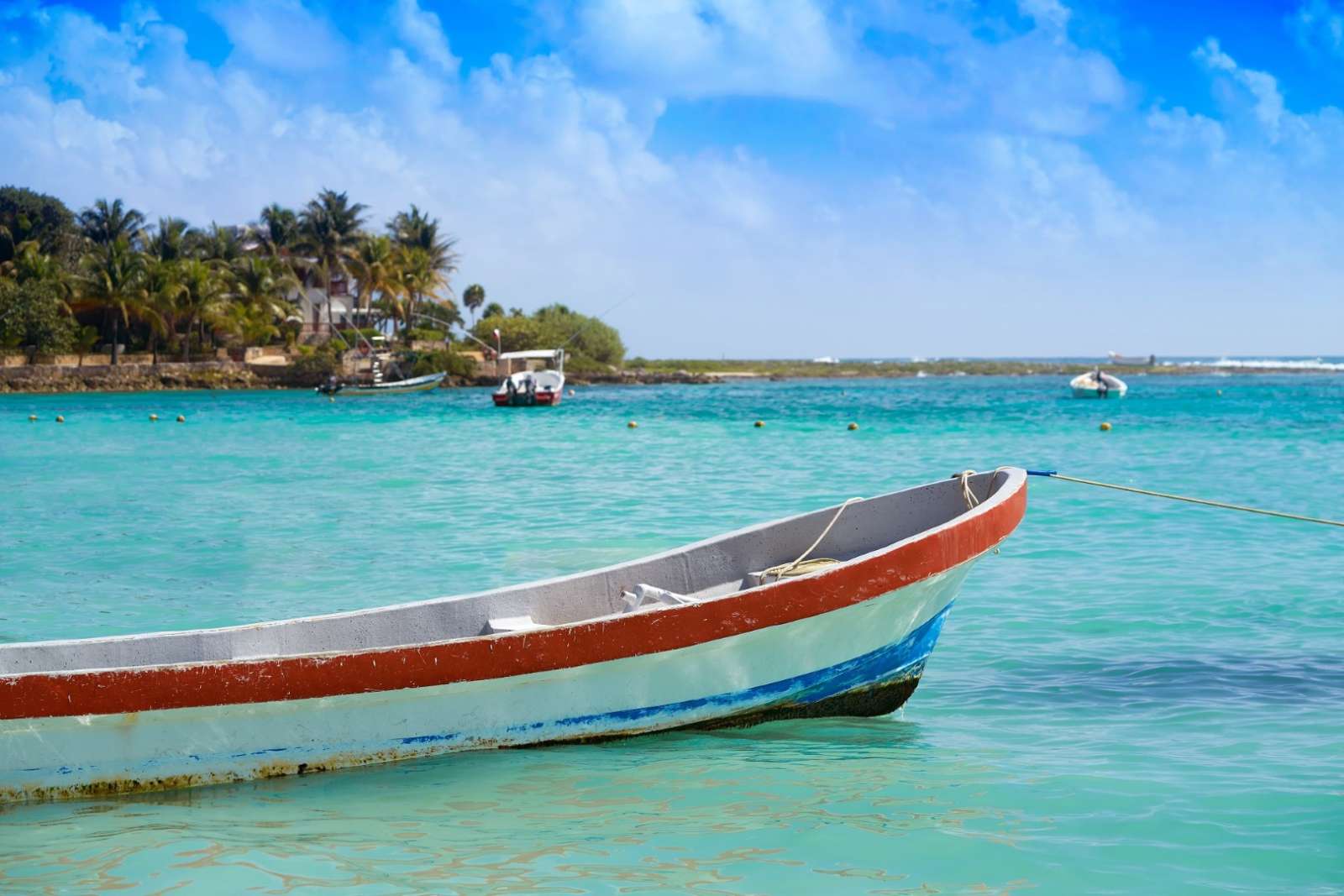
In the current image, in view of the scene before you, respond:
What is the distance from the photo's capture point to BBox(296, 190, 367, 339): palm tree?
3307 inches

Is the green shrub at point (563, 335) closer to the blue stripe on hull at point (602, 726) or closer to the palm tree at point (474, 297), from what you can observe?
the palm tree at point (474, 297)

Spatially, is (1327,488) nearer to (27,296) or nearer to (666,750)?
(666,750)

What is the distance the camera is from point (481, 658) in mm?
6234

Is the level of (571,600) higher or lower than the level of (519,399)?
higher

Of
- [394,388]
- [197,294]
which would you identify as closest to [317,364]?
[197,294]

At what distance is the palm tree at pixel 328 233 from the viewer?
84.0 metres

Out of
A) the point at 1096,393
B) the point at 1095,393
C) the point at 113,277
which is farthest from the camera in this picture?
the point at 1095,393

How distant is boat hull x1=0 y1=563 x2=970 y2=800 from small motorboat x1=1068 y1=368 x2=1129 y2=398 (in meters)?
72.3

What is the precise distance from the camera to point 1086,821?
5.98 metres

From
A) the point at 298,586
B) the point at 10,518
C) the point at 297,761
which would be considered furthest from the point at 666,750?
the point at 10,518

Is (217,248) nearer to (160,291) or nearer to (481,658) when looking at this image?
(160,291)

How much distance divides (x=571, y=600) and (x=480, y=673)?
142 centimetres

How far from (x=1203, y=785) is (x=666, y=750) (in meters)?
2.83

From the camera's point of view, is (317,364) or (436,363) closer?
(317,364)
